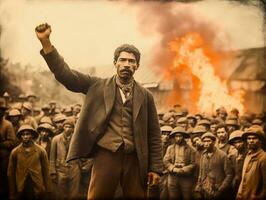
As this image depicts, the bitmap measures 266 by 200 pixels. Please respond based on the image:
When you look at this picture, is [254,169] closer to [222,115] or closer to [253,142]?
[253,142]

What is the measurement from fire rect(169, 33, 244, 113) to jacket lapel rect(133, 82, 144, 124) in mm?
593

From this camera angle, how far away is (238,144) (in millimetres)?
6457

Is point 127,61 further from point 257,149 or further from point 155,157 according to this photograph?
point 257,149

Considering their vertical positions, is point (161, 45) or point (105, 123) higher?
point (161, 45)

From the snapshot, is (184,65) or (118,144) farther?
(184,65)

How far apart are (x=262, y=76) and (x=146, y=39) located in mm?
1261

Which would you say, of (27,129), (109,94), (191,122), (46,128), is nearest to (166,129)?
(191,122)

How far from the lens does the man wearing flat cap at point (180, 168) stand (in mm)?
6445

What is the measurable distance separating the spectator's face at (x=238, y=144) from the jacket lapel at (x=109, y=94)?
1.35 meters

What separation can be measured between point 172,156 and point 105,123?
34.0 inches

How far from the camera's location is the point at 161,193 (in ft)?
21.1

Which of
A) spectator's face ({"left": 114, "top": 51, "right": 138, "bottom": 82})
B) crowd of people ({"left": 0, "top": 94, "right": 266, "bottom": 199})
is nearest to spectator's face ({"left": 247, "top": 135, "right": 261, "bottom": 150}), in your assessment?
crowd of people ({"left": 0, "top": 94, "right": 266, "bottom": 199})

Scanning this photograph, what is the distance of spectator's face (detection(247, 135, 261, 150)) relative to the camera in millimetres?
6363

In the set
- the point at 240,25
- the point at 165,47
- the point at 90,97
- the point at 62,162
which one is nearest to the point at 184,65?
the point at 165,47
